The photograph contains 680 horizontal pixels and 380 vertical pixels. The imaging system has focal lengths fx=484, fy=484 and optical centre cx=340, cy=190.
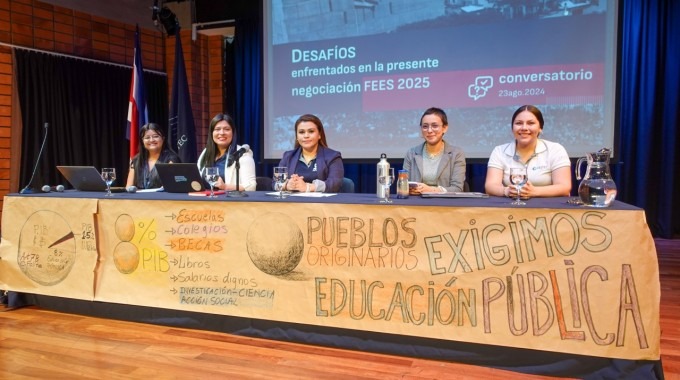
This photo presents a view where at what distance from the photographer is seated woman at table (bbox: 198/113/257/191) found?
2848 mm

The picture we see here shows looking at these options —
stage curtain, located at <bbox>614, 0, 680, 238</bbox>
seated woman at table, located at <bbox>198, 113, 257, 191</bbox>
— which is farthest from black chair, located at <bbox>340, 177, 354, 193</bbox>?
stage curtain, located at <bbox>614, 0, 680, 238</bbox>

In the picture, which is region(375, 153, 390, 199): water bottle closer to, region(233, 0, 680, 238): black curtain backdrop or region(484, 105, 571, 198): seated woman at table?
region(484, 105, 571, 198): seated woman at table

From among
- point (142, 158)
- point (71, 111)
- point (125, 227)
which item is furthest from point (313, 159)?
Answer: point (71, 111)

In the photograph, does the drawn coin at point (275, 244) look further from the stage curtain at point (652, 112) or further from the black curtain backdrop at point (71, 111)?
the stage curtain at point (652, 112)

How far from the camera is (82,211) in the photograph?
2404mm

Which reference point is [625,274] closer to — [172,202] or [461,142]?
[172,202]

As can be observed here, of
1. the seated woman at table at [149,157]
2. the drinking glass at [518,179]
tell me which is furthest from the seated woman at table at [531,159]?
the seated woman at table at [149,157]

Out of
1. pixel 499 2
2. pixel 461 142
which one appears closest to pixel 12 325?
pixel 461 142

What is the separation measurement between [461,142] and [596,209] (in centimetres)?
257

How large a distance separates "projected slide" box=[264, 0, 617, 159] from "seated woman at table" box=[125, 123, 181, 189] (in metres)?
1.59

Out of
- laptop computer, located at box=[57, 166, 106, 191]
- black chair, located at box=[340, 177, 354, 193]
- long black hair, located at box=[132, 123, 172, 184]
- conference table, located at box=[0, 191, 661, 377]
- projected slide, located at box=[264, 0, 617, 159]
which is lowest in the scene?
conference table, located at box=[0, 191, 661, 377]

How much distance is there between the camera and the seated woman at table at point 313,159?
2852 millimetres

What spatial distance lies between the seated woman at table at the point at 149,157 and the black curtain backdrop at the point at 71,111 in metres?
1.78

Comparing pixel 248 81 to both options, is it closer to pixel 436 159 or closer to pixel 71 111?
pixel 71 111
